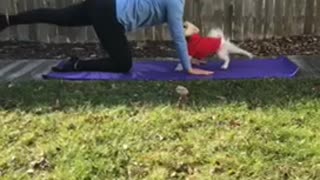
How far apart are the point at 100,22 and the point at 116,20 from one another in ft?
0.48

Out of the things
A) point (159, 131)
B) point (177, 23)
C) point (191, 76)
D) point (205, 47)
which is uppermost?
point (177, 23)

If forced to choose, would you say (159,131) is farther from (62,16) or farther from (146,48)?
(146,48)

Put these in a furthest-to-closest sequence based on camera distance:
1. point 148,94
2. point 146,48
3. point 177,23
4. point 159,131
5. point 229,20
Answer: point 229,20 → point 146,48 → point 177,23 → point 148,94 → point 159,131

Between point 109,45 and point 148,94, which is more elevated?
point 109,45

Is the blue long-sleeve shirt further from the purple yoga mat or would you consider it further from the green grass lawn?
the green grass lawn

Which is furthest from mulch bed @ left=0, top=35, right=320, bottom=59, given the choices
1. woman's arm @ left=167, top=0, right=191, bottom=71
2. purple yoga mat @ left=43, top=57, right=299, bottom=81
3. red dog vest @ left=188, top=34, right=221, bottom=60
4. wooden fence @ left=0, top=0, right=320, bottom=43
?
woman's arm @ left=167, top=0, right=191, bottom=71

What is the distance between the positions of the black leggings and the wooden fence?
4.71ft

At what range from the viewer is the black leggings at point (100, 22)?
5691mm

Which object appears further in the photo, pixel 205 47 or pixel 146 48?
pixel 146 48

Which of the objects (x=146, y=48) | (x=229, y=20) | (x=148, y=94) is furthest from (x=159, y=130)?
(x=229, y=20)

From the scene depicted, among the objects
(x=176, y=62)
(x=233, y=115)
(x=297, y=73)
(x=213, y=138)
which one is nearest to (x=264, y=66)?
(x=297, y=73)

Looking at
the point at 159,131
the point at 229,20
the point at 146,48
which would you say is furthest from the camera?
the point at 229,20

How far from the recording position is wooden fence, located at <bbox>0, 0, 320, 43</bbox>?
24.4ft

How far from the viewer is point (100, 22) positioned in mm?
5723
